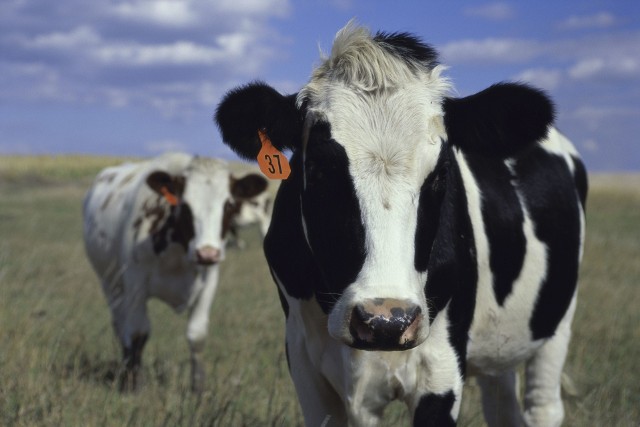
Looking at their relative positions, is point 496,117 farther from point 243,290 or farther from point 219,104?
point 243,290

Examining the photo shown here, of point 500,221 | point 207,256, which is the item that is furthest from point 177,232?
point 500,221

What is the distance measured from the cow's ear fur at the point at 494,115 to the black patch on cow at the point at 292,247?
651 mm

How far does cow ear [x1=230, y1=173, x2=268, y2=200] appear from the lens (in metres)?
7.99

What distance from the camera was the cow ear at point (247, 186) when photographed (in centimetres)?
799

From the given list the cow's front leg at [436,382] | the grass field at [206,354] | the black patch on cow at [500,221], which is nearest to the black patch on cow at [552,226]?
the black patch on cow at [500,221]

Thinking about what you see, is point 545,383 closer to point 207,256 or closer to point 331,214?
point 331,214

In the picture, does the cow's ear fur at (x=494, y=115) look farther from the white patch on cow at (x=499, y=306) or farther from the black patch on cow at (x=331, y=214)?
the black patch on cow at (x=331, y=214)

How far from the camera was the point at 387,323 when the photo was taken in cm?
260

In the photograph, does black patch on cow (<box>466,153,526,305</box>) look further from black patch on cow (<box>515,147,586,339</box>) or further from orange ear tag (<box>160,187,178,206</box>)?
orange ear tag (<box>160,187,178,206</box>)

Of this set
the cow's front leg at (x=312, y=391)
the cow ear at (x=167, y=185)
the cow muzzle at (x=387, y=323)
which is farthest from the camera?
the cow ear at (x=167, y=185)

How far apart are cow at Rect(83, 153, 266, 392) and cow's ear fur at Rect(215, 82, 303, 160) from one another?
3.86 meters

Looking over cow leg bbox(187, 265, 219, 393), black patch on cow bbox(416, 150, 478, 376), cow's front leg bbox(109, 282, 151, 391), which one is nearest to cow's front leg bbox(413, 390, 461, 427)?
black patch on cow bbox(416, 150, 478, 376)

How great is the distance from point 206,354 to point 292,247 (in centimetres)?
475

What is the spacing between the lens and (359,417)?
132 inches
